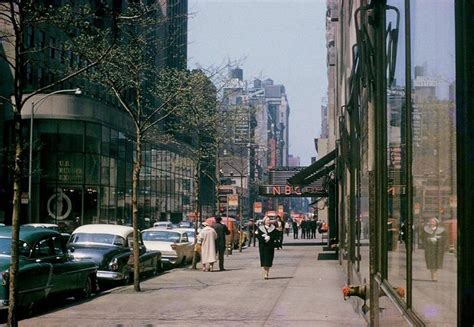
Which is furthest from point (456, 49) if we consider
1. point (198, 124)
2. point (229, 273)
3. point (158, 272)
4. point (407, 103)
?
point (198, 124)

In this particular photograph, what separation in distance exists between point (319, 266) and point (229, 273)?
3.27 meters

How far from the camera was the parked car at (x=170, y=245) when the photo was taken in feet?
80.9

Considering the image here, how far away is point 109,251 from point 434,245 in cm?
1636

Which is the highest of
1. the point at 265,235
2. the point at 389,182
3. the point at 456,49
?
the point at 456,49

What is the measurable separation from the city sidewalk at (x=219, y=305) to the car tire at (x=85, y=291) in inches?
10.2

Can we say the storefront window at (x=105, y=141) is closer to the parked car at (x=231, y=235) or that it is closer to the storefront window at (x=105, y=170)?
the storefront window at (x=105, y=170)

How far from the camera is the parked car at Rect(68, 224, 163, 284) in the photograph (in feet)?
56.7

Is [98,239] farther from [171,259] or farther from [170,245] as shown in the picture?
[170,245]

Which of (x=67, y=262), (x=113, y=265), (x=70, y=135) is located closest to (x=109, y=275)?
(x=113, y=265)

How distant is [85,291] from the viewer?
14500mm

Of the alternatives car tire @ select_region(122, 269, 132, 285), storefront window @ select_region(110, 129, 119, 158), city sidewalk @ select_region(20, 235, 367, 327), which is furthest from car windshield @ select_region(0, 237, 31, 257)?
storefront window @ select_region(110, 129, 119, 158)

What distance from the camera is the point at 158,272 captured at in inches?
859

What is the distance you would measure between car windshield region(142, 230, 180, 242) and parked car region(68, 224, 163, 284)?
197 inches

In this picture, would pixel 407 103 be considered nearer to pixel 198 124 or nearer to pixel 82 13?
pixel 82 13
